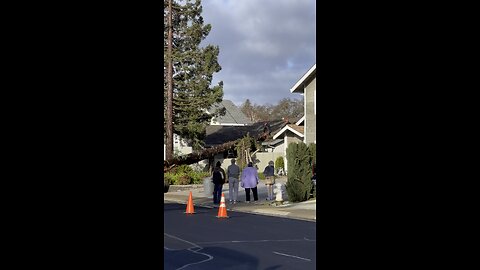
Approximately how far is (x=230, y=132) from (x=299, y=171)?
32.4 metres

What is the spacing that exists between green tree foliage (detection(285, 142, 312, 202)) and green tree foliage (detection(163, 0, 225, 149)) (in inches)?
647

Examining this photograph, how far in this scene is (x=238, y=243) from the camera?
10484 millimetres

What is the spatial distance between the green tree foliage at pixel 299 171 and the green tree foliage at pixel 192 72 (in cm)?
1645

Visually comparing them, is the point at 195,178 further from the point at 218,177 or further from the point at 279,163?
the point at 218,177

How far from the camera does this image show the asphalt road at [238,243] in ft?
28.1

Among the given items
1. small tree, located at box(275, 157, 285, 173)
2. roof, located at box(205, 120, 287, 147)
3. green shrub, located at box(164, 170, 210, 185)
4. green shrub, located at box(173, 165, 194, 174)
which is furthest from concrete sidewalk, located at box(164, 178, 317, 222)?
roof, located at box(205, 120, 287, 147)

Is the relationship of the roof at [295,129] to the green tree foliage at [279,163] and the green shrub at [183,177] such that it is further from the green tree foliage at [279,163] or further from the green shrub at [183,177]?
the green shrub at [183,177]

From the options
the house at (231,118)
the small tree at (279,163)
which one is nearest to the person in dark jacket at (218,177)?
the small tree at (279,163)
